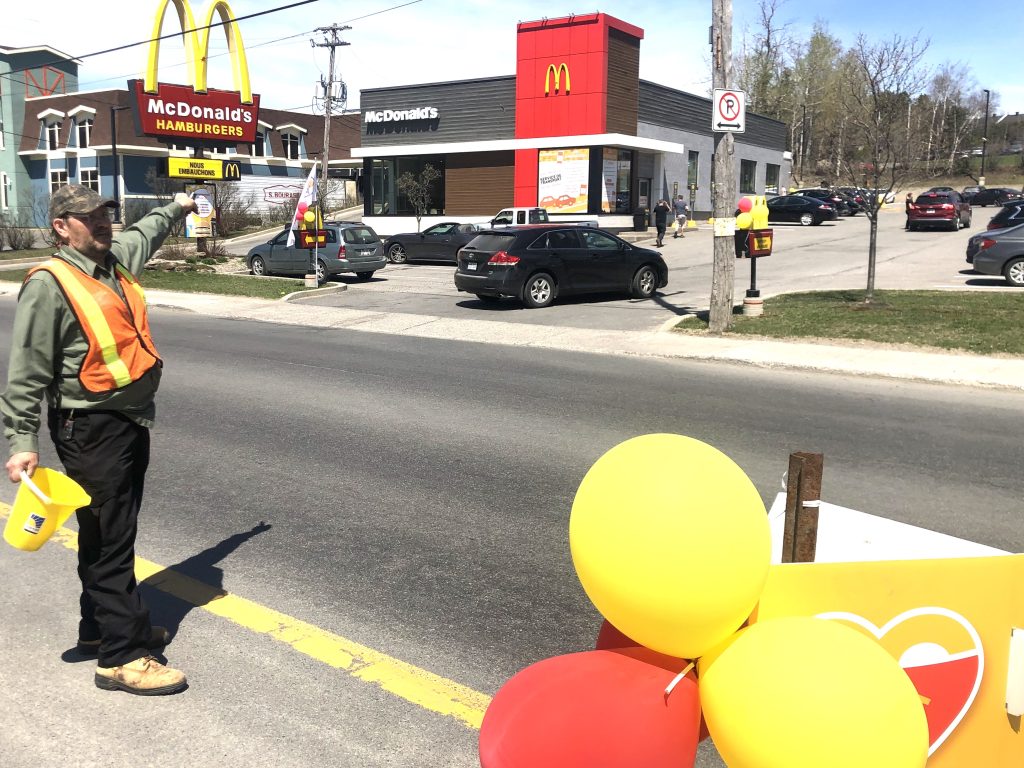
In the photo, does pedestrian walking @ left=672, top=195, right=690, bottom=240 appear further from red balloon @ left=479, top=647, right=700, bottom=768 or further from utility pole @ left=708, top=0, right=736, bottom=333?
red balloon @ left=479, top=647, right=700, bottom=768

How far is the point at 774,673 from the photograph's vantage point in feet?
6.97

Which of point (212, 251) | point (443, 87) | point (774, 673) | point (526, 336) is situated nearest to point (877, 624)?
point (774, 673)

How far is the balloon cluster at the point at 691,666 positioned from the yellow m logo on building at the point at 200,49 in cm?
3003

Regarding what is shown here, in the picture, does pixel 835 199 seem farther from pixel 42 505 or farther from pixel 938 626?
pixel 42 505

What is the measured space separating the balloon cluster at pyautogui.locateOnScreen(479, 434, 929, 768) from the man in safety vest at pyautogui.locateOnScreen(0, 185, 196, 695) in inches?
77.7

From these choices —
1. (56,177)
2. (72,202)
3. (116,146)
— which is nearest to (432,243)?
(72,202)

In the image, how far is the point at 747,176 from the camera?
48.9 m

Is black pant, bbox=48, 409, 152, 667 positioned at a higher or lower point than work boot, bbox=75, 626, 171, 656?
higher

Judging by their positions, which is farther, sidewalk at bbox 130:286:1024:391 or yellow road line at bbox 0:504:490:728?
sidewalk at bbox 130:286:1024:391

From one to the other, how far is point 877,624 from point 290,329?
47.9 ft

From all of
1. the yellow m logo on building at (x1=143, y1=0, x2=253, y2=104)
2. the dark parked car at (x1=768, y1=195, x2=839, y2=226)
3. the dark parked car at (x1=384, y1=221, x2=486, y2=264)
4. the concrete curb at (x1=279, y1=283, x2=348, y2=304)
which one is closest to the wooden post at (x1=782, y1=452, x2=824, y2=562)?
the concrete curb at (x1=279, y1=283, x2=348, y2=304)

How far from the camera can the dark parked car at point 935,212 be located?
34.3m

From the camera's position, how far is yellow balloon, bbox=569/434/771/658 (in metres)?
2.19

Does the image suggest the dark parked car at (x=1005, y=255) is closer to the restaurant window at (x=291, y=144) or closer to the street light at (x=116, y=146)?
the street light at (x=116, y=146)
